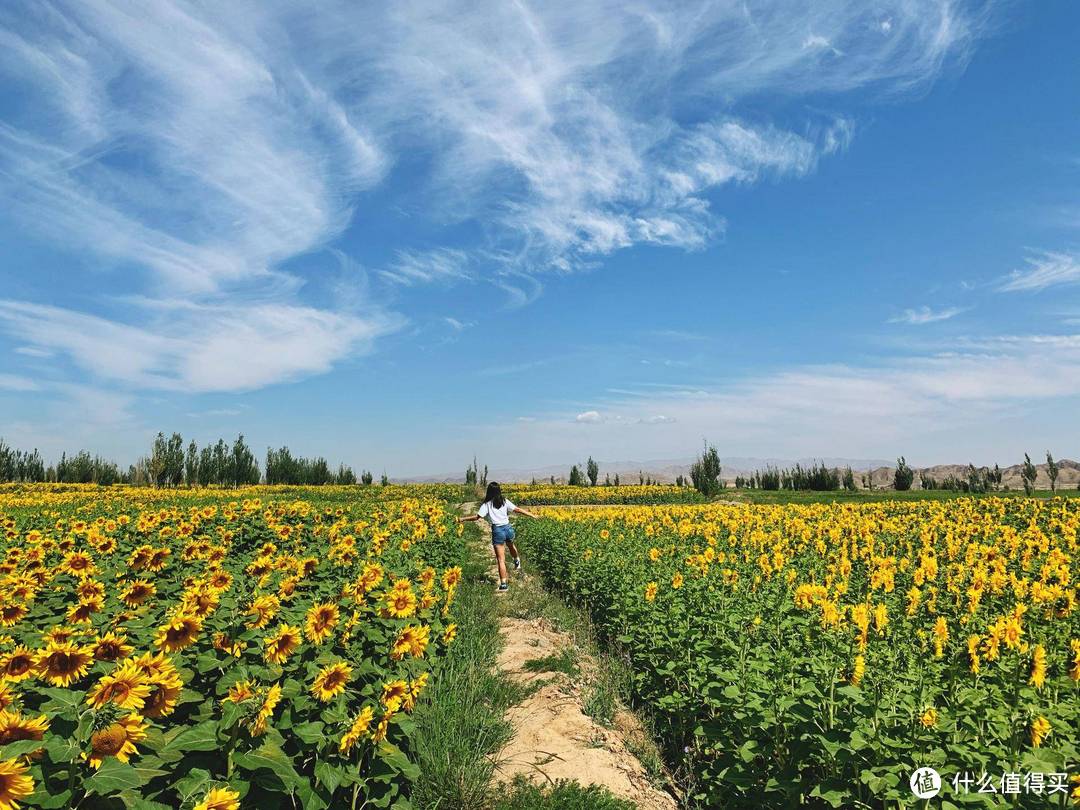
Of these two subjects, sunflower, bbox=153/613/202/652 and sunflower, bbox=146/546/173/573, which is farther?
sunflower, bbox=146/546/173/573

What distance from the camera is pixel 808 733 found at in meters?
3.32

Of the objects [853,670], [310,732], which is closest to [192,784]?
[310,732]

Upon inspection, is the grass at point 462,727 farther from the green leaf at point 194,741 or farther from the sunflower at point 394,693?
the green leaf at point 194,741

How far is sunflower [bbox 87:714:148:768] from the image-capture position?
1835mm

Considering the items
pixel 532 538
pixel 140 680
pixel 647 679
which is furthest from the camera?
pixel 532 538

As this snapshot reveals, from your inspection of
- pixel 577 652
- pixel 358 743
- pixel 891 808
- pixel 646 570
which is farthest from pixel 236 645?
pixel 646 570

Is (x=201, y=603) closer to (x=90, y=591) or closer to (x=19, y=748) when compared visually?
(x=90, y=591)

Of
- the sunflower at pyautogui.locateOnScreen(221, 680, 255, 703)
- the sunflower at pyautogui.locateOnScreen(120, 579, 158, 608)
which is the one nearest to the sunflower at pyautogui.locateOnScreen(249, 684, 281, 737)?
the sunflower at pyautogui.locateOnScreen(221, 680, 255, 703)

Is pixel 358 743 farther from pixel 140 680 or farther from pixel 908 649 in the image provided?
pixel 908 649

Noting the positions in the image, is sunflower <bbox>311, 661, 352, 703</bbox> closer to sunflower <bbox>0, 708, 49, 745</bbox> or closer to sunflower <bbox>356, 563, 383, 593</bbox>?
sunflower <bbox>356, 563, 383, 593</bbox>

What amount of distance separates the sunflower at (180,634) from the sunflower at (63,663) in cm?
29

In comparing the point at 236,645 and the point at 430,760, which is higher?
the point at 236,645

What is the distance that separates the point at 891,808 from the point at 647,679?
2.84 m

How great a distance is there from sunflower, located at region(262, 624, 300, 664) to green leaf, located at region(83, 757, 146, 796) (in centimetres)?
89
